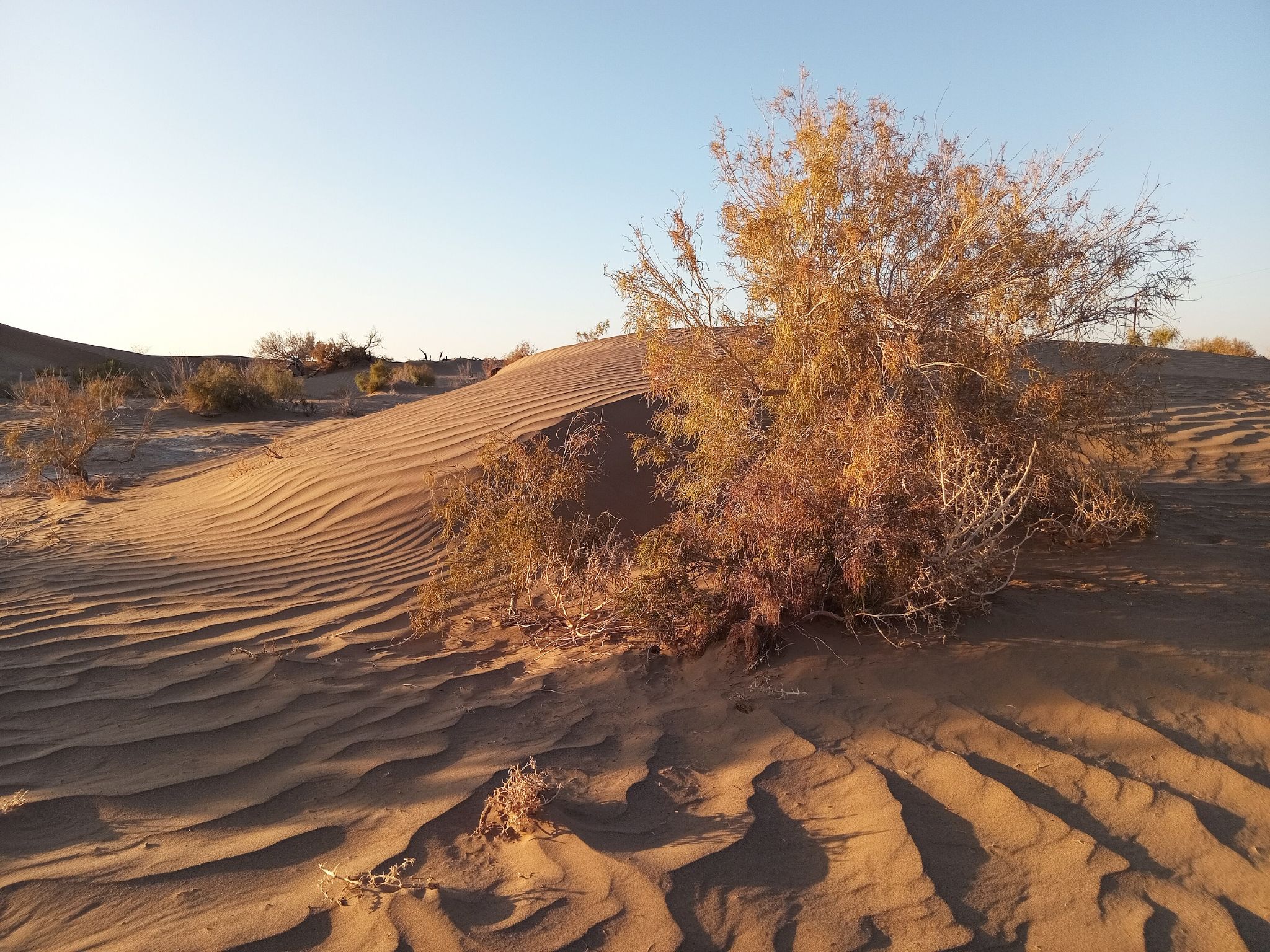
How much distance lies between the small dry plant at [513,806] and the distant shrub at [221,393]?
45.7 ft

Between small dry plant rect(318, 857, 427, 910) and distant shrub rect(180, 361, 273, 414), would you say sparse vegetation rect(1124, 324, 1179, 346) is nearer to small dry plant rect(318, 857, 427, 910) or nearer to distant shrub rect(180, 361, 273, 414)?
small dry plant rect(318, 857, 427, 910)

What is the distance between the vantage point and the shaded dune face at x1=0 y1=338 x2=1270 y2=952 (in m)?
2.37

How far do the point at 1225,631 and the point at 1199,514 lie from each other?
2.49m

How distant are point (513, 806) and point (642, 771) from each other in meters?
0.63

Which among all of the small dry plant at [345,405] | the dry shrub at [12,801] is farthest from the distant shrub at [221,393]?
the dry shrub at [12,801]

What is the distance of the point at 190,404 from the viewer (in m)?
14.8

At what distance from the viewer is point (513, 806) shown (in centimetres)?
285

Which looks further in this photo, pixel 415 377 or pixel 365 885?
pixel 415 377

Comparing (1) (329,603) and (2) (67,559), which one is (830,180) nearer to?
(1) (329,603)

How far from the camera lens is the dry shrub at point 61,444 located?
8734 millimetres

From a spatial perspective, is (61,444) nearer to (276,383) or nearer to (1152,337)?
(276,383)

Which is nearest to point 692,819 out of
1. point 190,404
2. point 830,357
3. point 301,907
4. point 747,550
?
point 301,907

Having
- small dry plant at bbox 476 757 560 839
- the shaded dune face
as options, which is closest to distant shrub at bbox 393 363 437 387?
the shaded dune face

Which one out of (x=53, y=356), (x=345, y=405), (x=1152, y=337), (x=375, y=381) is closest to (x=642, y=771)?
(x=1152, y=337)
